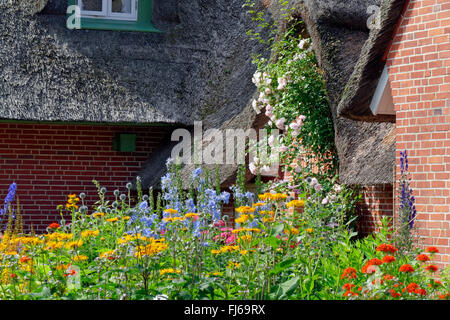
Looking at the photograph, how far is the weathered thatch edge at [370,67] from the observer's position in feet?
20.7

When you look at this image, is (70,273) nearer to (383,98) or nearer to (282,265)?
(282,265)

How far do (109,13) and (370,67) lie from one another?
224 inches

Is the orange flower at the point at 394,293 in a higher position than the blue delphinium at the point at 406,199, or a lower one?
lower

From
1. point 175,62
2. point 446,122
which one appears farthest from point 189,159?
point 446,122

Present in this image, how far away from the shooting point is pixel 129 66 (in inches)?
426

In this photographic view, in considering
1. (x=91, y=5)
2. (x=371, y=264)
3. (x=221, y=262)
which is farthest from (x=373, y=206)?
(x=91, y=5)

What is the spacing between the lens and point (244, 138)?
976 centimetres

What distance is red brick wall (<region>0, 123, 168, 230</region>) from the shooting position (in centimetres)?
1040

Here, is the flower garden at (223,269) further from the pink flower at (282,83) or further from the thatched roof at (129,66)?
the thatched roof at (129,66)

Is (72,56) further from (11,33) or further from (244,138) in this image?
(244,138)

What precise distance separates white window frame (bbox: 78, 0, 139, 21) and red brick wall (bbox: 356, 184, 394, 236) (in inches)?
188

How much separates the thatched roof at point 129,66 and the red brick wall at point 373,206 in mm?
2539

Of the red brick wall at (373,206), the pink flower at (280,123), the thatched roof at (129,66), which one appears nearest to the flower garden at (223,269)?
the red brick wall at (373,206)

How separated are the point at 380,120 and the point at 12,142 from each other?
5442 mm
